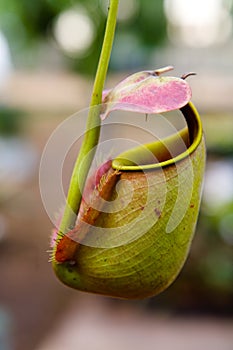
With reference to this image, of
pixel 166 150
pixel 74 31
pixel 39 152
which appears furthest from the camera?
pixel 39 152

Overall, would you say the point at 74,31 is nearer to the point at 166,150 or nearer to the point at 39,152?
the point at 39,152

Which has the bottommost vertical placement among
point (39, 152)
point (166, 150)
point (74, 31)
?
point (39, 152)

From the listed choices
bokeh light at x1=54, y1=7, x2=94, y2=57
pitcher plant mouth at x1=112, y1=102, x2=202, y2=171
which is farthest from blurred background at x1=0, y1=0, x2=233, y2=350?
pitcher plant mouth at x1=112, y1=102, x2=202, y2=171

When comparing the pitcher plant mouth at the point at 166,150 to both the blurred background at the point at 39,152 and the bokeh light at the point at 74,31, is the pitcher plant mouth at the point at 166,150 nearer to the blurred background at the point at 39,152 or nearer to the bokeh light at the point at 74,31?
the blurred background at the point at 39,152

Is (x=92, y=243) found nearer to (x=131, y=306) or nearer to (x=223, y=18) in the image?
(x=131, y=306)

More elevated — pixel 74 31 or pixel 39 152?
pixel 74 31

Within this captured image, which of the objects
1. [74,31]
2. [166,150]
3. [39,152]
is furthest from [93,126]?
[39,152]
